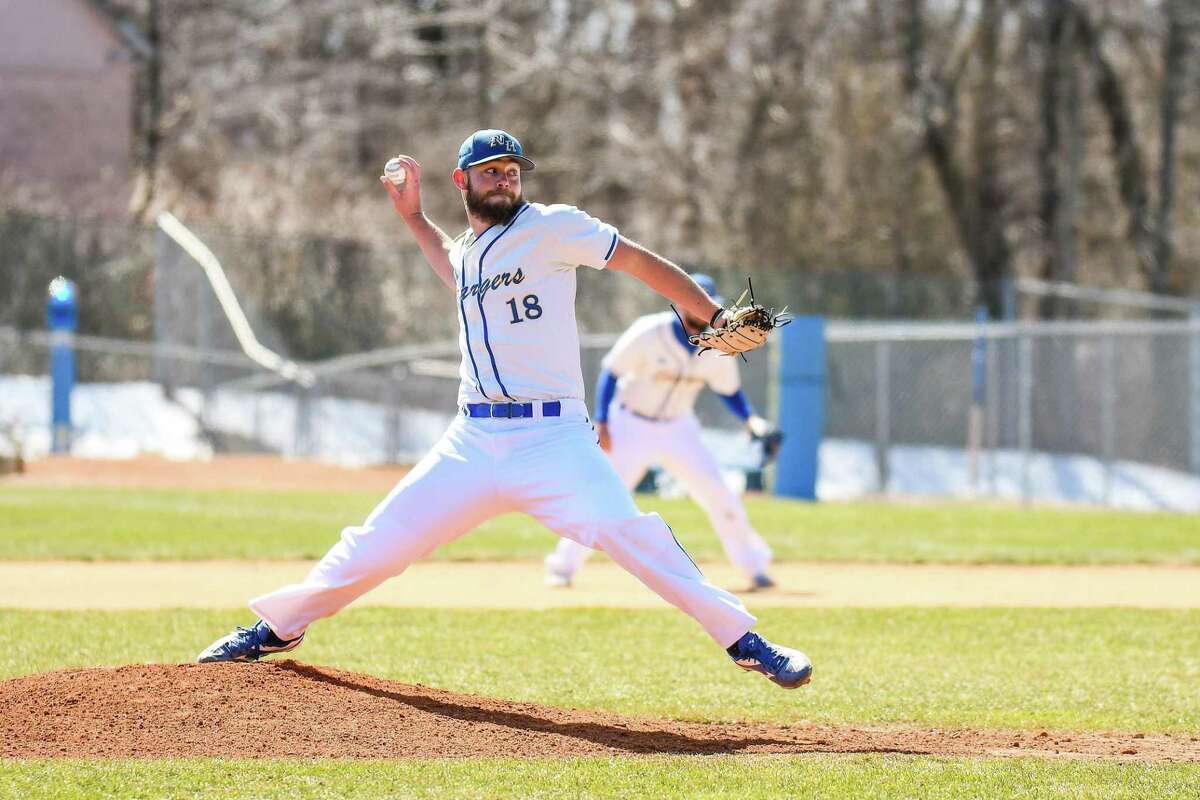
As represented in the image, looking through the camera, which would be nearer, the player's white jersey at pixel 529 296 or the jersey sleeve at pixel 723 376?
the player's white jersey at pixel 529 296

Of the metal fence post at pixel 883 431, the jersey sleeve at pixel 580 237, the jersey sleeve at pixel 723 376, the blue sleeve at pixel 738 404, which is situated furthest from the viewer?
the metal fence post at pixel 883 431

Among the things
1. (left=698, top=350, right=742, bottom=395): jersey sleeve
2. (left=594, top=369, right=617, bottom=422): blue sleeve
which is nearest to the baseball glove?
(left=698, top=350, right=742, bottom=395): jersey sleeve

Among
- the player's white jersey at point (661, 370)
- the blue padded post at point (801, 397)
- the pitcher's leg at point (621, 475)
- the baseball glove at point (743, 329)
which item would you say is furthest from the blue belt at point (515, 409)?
the blue padded post at point (801, 397)

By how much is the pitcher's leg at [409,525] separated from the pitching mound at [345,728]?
383 mm

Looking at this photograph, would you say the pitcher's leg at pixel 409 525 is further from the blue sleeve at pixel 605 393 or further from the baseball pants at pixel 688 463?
the baseball pants at pixel 688 463

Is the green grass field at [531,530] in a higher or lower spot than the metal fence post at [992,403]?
lower

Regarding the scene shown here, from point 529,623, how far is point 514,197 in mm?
3695

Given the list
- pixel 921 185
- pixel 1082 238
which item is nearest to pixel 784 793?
pixel 921 185

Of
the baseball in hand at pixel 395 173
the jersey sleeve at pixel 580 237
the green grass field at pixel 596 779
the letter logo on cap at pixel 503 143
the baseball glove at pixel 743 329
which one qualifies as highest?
the letter logo on cap at pixel 503 143

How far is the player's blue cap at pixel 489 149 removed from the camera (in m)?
6.20

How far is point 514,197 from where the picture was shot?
6.31m

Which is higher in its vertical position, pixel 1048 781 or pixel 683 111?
pixel 683 111

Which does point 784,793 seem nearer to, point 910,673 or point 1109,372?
point 910,673

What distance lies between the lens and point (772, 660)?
6090 millimetres
